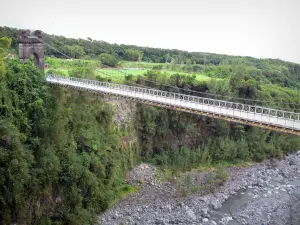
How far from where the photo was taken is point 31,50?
23.8 meters

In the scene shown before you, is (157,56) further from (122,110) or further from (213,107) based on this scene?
(213,107)

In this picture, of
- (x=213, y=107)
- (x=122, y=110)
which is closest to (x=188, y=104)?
(x=213, y=107)

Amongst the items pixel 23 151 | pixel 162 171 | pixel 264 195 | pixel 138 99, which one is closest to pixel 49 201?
pixel 23 151

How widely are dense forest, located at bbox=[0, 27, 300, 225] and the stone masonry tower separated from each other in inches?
84.7

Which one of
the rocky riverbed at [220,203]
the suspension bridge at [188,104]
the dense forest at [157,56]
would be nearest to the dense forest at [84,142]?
the dense forest at [157,56]

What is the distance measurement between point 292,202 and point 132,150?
12.6 m

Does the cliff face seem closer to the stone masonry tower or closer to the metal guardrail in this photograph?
the metal guardrail

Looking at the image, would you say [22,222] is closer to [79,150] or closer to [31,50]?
[79,150]

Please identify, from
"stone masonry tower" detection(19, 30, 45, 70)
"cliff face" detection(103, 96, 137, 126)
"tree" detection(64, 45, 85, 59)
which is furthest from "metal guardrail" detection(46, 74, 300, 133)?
"tree" detection(64, 45, 85, 59)

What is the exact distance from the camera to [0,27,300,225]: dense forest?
16.9m

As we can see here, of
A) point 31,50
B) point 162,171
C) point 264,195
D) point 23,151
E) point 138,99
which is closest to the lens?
point 23,151

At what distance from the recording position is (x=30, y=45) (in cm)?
2367

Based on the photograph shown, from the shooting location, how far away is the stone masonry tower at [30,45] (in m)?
23.4

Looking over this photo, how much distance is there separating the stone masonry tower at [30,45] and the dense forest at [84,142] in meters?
2.15
